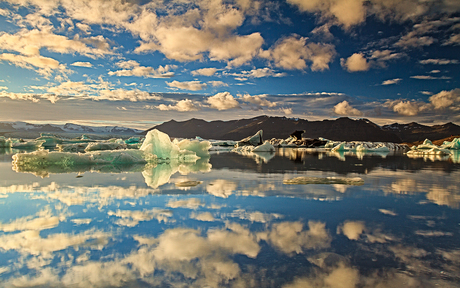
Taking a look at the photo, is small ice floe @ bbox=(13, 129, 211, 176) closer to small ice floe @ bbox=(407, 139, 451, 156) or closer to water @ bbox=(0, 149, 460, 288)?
water @ bbox=(0, 149, 460, 288)

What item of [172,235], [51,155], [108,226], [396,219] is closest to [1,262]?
[108,226]

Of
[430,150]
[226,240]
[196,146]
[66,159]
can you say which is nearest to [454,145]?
[430,150]

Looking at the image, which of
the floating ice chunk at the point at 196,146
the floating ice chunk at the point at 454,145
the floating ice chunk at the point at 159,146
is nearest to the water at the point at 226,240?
the floating ice chunk at the point at 159,146

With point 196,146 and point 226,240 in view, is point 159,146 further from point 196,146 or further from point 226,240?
point 226,240

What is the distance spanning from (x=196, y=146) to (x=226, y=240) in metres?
15.2

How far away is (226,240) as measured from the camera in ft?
9.42

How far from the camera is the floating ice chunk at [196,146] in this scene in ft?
56.5

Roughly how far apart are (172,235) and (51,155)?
9.94 metres

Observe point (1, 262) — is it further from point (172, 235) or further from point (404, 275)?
point (404, 275)

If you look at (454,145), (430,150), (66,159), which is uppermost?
(454,145)

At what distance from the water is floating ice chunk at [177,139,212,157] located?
473 inches

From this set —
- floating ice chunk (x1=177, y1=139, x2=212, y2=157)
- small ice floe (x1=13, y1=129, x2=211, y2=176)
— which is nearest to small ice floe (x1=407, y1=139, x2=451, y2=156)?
floating ice chunk (x1=177, y1=139, x2=212, y2=157)

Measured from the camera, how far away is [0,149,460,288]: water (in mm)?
2133

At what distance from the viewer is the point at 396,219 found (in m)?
3.70
